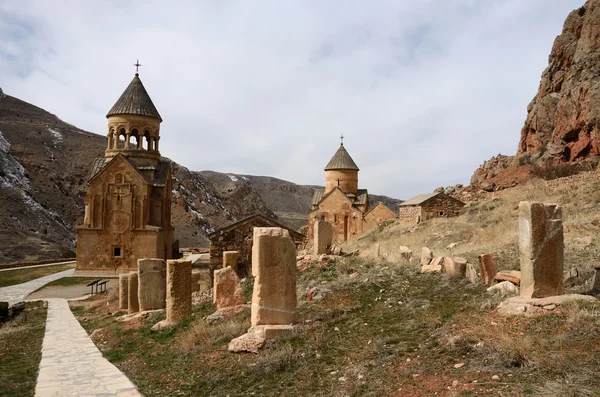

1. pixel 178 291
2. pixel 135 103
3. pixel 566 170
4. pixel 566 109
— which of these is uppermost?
pixel 135 103

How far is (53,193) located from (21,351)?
152ft

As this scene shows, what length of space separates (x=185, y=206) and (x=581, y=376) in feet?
172

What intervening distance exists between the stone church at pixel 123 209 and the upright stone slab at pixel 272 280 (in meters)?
19.6

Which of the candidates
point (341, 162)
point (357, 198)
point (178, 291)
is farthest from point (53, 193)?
point (178, 291)

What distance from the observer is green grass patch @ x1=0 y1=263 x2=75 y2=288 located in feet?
68.6

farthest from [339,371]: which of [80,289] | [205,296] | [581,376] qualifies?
[80,289]

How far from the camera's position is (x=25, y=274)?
75.9ft

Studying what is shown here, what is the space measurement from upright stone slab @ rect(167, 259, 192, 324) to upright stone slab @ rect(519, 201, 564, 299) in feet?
18.7

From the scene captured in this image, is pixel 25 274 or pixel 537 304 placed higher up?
pixel 537 304

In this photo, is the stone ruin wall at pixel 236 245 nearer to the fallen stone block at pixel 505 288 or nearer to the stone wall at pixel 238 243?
the stone wall at pixel 238 243

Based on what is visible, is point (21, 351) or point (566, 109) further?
point (566, 109)

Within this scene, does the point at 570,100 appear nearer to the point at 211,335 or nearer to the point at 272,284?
the point at 272,284

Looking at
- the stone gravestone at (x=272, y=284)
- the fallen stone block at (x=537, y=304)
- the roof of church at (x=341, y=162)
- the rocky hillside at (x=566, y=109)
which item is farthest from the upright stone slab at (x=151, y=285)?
the rocky hillside at (x=566, y=109)

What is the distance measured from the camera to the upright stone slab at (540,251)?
524cm
